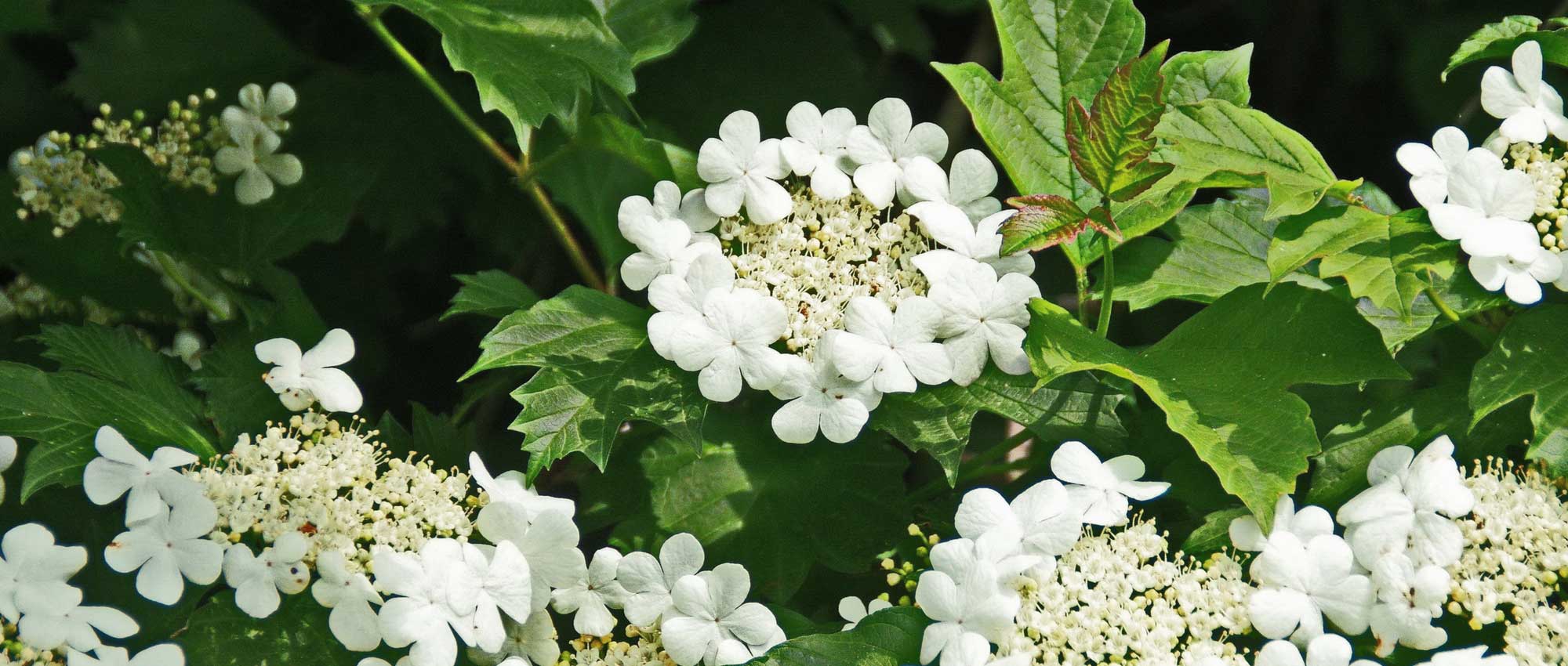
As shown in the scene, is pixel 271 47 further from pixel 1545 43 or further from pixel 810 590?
pixel 1545 43

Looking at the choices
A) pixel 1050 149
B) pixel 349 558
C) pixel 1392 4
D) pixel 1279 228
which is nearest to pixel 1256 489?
pixel 1279 228

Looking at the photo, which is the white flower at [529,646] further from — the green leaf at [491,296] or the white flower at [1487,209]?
the white flower at [1487,209]

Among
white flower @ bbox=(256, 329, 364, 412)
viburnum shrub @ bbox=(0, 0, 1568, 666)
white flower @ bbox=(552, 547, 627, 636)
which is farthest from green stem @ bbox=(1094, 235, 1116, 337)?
white flower @ bbox=(256, 329, 364, 412)

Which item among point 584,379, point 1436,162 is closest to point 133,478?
point 584,379

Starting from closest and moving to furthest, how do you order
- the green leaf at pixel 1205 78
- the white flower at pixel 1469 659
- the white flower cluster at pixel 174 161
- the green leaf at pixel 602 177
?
the white flower at pixel 1469 659
the green leaf at pixel 1205 78
the green leaf at pixel 602 177
the white flower cluster at pixel 174 161

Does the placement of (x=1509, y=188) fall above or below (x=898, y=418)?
above

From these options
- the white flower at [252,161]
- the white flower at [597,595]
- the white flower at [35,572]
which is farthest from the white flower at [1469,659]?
the white flower at [252,161]

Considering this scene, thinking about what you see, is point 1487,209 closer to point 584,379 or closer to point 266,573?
point 584,379
